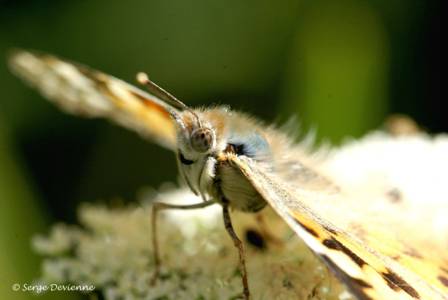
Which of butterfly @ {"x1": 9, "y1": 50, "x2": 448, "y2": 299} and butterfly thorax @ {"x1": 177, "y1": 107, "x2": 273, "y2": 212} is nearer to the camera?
butterfly @ {"x1": 9, "y1": 50, "x2": 448, "y2": 299}

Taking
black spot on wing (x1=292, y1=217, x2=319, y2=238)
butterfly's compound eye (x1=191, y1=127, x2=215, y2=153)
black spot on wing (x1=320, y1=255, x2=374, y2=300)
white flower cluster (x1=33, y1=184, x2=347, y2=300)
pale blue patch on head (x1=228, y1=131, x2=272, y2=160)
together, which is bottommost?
white flower cluster (x1=33, y1=184, x2=347, y2=300)

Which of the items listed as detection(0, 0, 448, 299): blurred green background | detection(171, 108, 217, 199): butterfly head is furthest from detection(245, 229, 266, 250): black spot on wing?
detection(0, 0, 448, 299): blurred green background

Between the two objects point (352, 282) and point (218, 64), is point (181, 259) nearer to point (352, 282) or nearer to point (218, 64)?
point (352, 282)

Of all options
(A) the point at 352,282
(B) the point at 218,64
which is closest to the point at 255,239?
(A) the point at 352,282

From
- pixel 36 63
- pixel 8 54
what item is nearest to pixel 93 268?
pixel 36 63

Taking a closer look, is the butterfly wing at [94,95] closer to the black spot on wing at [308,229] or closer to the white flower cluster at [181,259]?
the white flower cluster at [181,259]

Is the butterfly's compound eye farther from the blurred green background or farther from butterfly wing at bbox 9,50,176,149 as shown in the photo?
the blurred green background

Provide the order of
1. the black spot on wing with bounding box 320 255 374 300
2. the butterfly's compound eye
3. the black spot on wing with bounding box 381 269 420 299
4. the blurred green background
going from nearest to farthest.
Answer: the black spot on wing with bounding box 320 255 374 300, the black spot on wing with bounding box 381 269 420 299, the butterfly's compound eye, the blurred green background

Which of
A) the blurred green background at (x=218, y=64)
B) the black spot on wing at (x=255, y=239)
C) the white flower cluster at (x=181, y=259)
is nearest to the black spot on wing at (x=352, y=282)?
the white flower cluster at (x=181, y=259)
